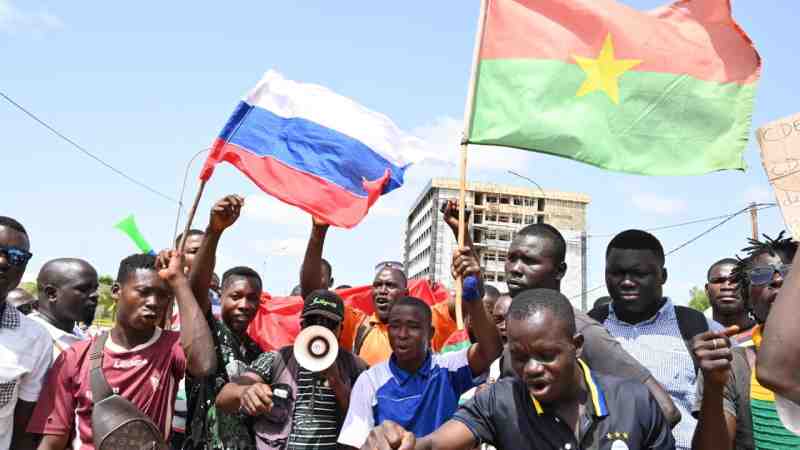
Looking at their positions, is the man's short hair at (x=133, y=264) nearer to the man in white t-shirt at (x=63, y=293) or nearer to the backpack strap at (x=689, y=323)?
the man in white t-shirt at (x=63, y=293)

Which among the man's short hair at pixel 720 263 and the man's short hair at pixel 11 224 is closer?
the man's short hair at pixel 11 224

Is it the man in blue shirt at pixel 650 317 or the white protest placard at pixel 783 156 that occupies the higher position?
the white protest placard at pixel 783 156

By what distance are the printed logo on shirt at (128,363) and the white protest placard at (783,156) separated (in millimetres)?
3332

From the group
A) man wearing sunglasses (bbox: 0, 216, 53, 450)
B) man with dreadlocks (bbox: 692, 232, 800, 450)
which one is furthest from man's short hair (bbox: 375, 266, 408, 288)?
man with dreadlocks (bbox: 692, 232, 800, 450)

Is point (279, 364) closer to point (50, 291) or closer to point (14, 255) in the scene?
point (14, 255)

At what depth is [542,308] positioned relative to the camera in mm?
2941

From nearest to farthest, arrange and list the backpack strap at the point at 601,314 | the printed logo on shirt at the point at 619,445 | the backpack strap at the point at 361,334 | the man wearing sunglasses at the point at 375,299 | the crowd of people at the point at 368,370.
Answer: the printed logo on shirt at the point at 619,445 < the crowd of people at the point at 368,370 < the backpack strap at the point at 601,314 < the man wearing sunglasses at the point at 375,299 < the backpack strap at the point at 361,334

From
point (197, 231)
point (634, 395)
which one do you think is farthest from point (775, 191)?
point (197, 231)

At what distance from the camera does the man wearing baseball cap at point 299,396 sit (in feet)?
14.1

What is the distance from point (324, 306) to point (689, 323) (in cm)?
220

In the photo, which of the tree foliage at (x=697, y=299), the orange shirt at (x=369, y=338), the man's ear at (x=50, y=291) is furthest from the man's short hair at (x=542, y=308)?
the tree foliage at (x=697, y=299)

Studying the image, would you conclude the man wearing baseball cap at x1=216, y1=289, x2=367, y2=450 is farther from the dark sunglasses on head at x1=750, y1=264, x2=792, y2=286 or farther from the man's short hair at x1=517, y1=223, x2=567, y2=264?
the dark sunglasses on head at x1=750, y1=264, x2=792, y2=286

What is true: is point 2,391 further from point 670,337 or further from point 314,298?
point 670,337

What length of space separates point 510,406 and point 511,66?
3187 mm
